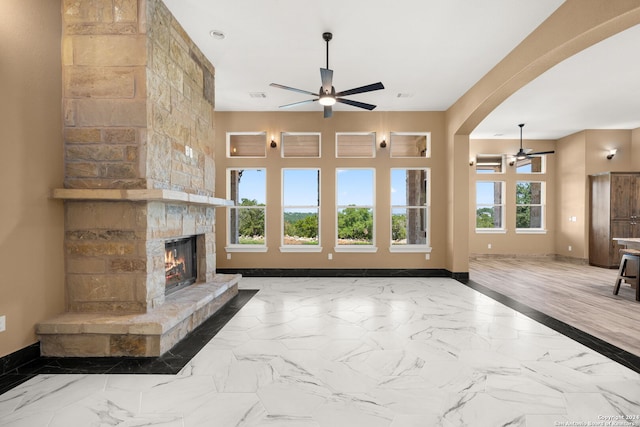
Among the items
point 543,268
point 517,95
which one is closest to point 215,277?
point 517,95

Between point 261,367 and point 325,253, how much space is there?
392 centimetres

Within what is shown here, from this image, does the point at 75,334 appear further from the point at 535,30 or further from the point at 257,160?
the point at 535,30

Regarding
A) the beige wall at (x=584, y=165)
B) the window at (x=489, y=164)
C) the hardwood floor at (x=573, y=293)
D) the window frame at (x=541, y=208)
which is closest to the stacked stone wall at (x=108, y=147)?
the hardwood floor at (x=573, y=293)

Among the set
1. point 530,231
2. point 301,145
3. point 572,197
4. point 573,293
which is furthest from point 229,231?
Result: point 572,197

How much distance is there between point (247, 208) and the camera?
6.69 meters

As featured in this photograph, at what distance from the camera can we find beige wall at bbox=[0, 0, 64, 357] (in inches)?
94.9

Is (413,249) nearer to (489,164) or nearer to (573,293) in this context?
(573,293)

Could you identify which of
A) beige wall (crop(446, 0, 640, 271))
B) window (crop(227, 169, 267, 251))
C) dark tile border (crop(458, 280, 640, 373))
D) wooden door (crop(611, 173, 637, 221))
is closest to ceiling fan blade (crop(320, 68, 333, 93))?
beige wall (crop(446, 0, 640, 271))

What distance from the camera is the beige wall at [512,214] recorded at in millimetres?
8805

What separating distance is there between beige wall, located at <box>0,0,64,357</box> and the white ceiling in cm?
135

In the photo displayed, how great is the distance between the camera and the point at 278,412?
2.00 meters

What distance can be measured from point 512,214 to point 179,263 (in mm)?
9019

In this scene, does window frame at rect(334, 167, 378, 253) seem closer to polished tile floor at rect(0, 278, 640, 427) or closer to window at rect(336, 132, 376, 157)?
window at rect(336, 132, 376, 157)

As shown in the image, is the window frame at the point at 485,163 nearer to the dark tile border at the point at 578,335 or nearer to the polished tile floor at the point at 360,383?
the dark tile border at the point at 578,335
